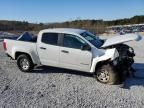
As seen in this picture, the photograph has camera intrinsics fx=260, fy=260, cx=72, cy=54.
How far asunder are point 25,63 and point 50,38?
4.98 feet

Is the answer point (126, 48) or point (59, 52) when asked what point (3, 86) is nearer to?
point (59, 52)

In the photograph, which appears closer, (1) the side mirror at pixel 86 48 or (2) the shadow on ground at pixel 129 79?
(2) the shadow on ground at pixel 129 79

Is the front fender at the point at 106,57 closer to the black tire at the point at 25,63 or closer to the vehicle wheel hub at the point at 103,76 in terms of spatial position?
the vehicle wheel hub at the point at 103,76

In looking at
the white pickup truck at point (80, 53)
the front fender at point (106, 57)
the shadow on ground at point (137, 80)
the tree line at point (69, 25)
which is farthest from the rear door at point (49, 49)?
the tree line at point (69, 25)

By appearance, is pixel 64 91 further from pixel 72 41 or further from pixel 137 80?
pixel 137 80

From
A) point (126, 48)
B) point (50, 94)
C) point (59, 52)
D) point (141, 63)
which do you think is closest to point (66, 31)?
point (59, 52)

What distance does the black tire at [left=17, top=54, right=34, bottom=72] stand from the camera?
10.0 meters

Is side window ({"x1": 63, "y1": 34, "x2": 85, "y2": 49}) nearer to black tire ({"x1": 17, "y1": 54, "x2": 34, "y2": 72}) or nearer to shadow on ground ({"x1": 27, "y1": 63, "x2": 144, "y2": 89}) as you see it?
shadow on ground ({"x1": 27, "y1": 63, "x2": 144, "y2": 89})

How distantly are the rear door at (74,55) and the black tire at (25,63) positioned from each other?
1.48 meters

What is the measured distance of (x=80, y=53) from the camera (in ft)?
28.4

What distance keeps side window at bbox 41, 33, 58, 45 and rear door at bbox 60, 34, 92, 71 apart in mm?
387

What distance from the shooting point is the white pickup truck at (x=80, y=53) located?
833 centimetres

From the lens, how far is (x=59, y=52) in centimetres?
916

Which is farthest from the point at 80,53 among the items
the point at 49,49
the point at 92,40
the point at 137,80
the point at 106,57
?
the point at 137,80
